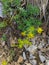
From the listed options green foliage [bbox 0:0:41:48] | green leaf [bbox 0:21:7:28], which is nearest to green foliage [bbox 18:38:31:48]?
green foliage [bbox 0:0:41:48]

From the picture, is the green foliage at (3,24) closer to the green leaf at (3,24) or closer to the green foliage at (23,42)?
the green leaf at (3,24)

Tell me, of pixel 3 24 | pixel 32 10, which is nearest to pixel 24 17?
pixel 32 10

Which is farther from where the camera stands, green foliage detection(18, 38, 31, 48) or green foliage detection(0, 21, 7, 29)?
green foliage detection(0, 21, 7, 29)

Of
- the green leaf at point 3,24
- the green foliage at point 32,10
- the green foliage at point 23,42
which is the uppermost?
the green foliage at point 32,10

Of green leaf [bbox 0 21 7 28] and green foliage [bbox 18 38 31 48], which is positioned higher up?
green leaf [bbox 0 21 7 28]

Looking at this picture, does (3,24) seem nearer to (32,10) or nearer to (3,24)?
(3,24)

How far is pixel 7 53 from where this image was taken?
250 centimetres

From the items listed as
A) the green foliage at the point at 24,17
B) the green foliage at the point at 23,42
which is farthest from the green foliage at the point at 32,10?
the green foliage at the point at 23,42

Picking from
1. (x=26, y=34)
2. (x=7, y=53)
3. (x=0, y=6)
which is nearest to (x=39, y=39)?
(x=26, y=34)

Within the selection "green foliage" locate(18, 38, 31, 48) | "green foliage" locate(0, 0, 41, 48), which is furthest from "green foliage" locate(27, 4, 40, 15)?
"green foliage" locate(18, 38, 31, 48)

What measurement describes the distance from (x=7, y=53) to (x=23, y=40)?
0.75 ft

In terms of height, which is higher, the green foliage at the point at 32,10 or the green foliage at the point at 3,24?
the green foliage at the point at 32,10

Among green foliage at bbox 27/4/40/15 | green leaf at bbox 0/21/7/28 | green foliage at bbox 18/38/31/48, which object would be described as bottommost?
green foliage at bbox 18/38/31/48

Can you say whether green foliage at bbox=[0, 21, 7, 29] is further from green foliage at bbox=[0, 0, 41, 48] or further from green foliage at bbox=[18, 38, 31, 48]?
green foliage at bbox=[18, 38, 31, 48]
